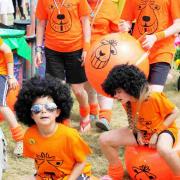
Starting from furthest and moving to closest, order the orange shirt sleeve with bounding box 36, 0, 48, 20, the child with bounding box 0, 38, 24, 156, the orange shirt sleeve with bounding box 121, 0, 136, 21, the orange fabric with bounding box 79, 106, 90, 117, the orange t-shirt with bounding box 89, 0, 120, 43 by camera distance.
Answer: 1. the orange fabric with bounding box 79, 106, 90, 117
2. the orange t-shirt with bounding box 89, 0, 120, 43
3. the orange shirt sleeve with bounding box 36, 0, 48, 20
4. the child with bounding box 0, 38, 24, 156
5. the orange shirt sleeve with bounding box 121, 0, 136, 21

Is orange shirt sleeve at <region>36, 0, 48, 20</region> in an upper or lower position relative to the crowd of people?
upper

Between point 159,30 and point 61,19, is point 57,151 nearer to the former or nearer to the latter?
point 159,30

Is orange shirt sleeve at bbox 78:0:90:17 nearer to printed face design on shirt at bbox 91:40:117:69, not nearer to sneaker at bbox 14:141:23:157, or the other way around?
printed face design on shirt at bbox 91:40:117:69

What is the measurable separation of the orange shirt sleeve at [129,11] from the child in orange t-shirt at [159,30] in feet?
0.43

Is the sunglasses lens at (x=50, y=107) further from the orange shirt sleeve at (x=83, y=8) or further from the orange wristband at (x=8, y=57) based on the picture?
the orange shirt sleeve at (x=83, y=8)

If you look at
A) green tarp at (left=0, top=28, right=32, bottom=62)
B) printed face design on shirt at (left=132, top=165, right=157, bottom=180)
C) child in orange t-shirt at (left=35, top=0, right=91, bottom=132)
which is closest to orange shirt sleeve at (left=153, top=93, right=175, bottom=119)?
printed face design on shirt at (left=132, top=165, right=157, bottom=180)

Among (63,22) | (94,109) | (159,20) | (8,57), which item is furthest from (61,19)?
(94,109)

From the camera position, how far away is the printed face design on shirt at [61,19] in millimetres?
4453

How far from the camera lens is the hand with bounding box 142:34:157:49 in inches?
146

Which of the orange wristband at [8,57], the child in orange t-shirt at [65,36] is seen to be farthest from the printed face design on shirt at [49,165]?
the child in orange t-shirt at [65,36]

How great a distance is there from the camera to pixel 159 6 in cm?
387

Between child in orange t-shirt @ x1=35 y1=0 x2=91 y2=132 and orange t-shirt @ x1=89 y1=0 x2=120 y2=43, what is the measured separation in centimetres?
29

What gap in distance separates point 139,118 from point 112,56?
576mm

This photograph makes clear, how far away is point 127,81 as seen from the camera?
3.18 m
